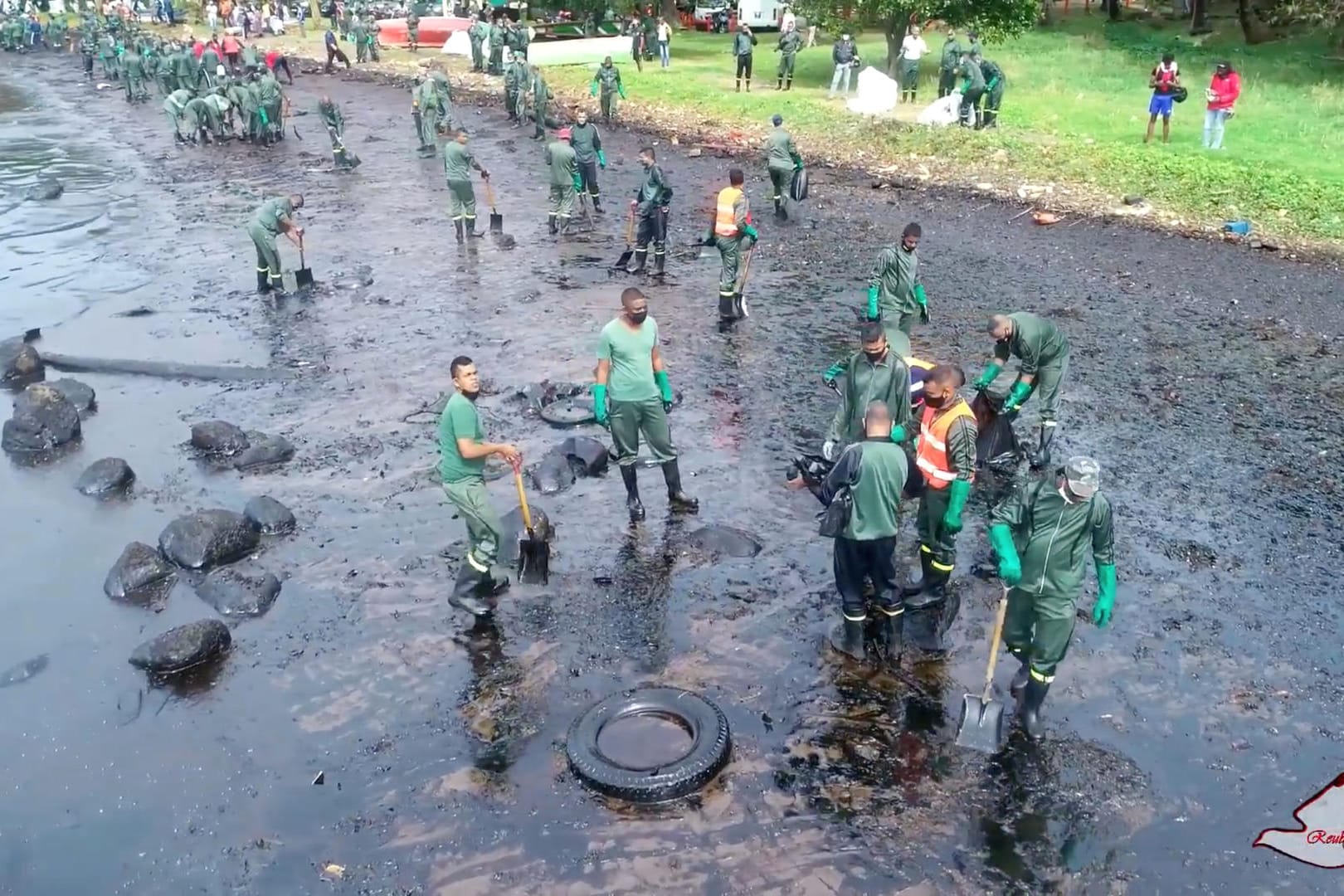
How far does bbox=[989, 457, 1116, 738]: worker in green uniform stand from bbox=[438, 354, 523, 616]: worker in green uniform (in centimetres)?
344

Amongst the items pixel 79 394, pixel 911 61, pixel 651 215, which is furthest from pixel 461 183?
pixel 911 61

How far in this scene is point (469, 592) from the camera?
7695 mm

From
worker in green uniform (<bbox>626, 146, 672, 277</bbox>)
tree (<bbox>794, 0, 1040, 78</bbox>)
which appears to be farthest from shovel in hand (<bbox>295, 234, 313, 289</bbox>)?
tree (<bbox>794, 0, 1040, 78</bbox>)

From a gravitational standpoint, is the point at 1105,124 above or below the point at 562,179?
above

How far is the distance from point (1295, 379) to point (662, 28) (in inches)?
1088

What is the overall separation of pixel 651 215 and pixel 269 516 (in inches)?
313

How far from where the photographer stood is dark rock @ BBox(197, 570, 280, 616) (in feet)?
26.4

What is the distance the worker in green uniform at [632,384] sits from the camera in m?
8.44

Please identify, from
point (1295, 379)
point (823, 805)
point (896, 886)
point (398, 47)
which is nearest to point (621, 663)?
point (823, 805)

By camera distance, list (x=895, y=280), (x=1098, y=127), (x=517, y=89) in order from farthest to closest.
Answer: (x=517, y=89) < (x=1098, y=127) < (x=895, y=280)

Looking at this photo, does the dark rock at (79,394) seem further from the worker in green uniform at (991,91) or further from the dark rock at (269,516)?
the worker in green uniform at (991,91)

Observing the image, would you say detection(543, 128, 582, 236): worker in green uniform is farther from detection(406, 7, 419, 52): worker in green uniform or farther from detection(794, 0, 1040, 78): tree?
detection(406, 7, 419, 52): worker in green uniform

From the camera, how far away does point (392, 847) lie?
581cm

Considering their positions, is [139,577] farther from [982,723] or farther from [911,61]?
[911,61]
